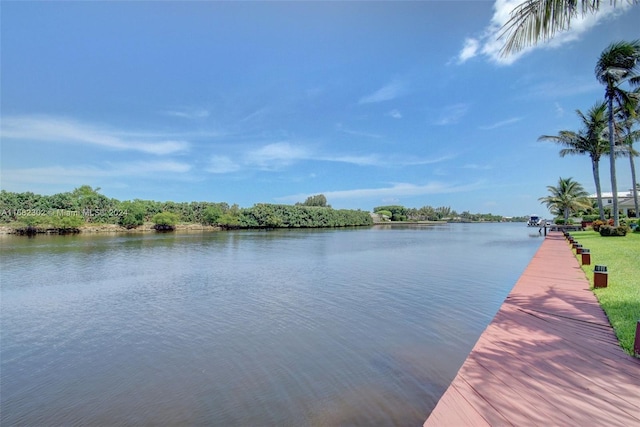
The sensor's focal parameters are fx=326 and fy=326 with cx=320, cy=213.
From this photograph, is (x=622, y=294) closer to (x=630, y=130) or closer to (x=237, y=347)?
(x=237, y=347)

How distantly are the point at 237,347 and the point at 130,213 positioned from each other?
58.5 m

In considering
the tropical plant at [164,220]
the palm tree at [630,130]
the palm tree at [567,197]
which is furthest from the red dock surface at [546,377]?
the tropical plant at [164,220]

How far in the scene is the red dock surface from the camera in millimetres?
2725

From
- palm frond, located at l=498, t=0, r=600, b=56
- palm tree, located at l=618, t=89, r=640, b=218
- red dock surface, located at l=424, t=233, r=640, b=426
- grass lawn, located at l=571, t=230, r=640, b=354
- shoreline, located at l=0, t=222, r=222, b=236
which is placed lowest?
red dock surface, located at l=424, t=233, r=640, b=426

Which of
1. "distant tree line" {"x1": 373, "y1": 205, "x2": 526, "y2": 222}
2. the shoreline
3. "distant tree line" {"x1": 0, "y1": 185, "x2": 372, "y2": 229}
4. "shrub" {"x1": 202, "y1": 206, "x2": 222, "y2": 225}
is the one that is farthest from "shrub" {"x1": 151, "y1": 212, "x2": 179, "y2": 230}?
"distant tree line" {"x1": 373, "y1": 205, "x2": 526, "y2": 222}

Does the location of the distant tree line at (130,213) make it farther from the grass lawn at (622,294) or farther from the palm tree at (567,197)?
the grass lawn at (622,294)

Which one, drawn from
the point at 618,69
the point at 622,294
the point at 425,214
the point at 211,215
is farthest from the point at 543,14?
the point at 425,214

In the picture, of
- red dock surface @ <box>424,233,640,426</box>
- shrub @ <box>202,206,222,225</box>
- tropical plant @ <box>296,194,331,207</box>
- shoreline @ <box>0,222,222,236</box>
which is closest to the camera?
red dock surface @ <box>424,233,640,426</box>

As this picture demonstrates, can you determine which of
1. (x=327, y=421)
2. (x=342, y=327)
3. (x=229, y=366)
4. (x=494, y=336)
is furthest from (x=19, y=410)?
(x=494, y=336)

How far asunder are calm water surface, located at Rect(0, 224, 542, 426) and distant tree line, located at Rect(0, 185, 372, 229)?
47.7 meters

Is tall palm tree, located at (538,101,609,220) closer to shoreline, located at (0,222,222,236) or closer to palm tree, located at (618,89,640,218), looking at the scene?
palm tree, located at (618,89,640,218)

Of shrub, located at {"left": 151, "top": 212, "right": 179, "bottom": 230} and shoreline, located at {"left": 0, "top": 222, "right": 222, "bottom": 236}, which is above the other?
shrub, located at {"left": 151, "top": 212, "right": 179, "bottom": 230}

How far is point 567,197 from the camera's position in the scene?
109 ft

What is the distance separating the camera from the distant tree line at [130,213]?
158ft
